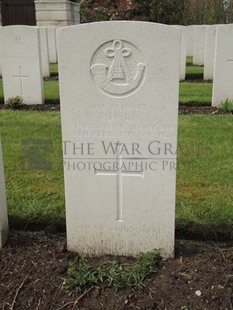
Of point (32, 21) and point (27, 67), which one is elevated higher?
point (32, 21)

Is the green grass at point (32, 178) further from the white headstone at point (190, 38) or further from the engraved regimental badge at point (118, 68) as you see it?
the white headstone at point (190, 38)

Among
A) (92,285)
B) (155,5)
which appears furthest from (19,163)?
(155,5)

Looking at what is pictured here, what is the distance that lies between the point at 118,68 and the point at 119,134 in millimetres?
394

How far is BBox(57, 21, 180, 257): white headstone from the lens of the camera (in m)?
2.30

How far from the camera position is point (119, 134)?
2465 mm

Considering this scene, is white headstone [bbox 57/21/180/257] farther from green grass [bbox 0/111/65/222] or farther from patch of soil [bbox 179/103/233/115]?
patch of soil [bbox 179/103/233/115]

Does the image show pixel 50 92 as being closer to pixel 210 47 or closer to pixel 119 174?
pixel 210 47

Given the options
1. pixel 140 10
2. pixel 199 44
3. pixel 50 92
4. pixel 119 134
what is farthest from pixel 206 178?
pixel 140 10

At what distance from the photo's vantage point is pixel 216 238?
2.97 meters

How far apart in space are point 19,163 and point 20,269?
1.95 metres

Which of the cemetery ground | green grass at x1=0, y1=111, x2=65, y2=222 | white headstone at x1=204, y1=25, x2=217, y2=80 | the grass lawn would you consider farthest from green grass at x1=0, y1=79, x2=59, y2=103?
white headstone at x1=204, y1=25, x2=217, y2=80

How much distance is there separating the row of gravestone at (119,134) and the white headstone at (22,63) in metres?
4.83

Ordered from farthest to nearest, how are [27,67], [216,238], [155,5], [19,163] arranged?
[155,5] → [27,67] → [19,163] → [216,238]

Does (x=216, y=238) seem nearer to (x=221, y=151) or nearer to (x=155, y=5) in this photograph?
(x=221, y=151)
